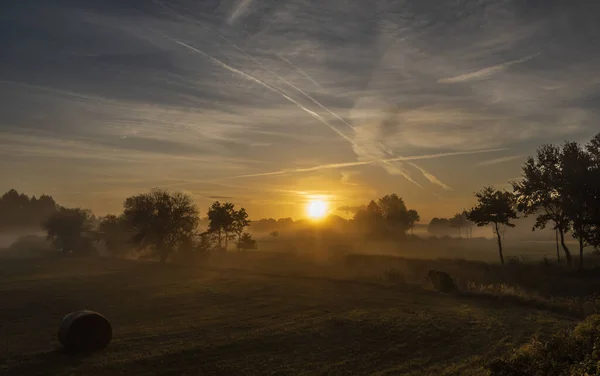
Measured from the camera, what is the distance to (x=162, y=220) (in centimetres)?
7400

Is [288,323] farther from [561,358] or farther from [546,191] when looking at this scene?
[546,191]

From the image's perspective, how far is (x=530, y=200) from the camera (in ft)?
183

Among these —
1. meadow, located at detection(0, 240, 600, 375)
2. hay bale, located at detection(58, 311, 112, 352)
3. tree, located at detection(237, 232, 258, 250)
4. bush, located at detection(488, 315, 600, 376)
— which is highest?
tree, located at detection(237, 232, 258, 250)

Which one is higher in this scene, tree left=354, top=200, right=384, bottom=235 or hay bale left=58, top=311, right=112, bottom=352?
tree left=354, top=200, right=384, bottom=235

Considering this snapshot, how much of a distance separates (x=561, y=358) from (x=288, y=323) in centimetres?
1646

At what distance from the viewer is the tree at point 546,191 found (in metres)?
52.6

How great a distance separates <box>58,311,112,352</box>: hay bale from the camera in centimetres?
2098

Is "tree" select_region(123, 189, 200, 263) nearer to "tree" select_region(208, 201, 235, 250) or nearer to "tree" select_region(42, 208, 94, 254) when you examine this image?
"tree" select_region(208, 201, 235, 250)

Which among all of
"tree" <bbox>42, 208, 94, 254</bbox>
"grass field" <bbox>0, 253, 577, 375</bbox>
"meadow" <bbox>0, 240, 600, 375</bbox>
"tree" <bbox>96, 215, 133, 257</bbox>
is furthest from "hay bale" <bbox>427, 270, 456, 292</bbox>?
"tree" <bbox>42, 208, 94, 254</bbox>

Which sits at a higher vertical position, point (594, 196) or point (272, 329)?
point (594, 196)

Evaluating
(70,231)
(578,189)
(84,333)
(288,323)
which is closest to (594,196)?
(578,189)

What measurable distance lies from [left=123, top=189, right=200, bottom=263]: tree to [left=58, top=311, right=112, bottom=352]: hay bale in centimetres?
5400

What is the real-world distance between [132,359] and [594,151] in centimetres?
5906

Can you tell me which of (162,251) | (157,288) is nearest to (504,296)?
(157,288)
